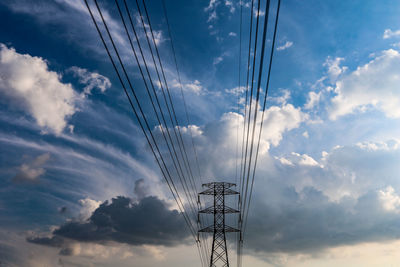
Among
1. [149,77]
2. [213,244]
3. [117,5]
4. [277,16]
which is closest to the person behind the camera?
[277,16]

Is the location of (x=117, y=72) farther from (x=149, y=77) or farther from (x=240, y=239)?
(x=240, y=239)

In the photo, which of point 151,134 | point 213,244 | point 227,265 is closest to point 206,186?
point 213,244

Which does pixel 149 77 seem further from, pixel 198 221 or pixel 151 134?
pixel 198 221

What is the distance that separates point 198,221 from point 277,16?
50.8 meters

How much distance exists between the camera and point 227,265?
156ft

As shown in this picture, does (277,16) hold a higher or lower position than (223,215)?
lower

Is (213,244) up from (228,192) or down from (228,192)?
down

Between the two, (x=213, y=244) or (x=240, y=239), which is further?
(x=240, y=239)

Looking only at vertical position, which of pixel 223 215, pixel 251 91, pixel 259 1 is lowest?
pixel 251 91

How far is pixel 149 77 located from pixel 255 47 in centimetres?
515

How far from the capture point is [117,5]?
31.0 ft

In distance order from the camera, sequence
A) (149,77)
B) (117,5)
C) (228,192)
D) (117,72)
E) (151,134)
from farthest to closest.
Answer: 1. (228,192)
2. (151,134)
3. (149,77)
4. (117,72)
5. (117,5)

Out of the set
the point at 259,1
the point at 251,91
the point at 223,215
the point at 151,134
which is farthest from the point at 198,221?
the point at 259,1

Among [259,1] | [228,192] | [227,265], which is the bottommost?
[227,265]
